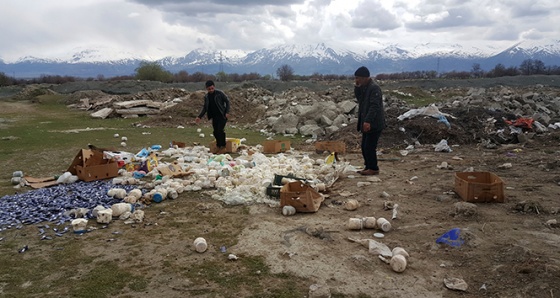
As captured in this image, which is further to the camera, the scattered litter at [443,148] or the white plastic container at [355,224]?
the scattered litter at [443,148]

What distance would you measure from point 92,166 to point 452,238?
5831 millimetres

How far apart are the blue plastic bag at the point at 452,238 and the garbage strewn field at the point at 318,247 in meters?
0.04

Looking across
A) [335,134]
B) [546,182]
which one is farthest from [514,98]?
[546,182]

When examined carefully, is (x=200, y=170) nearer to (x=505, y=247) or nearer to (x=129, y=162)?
(x=129, y=162)

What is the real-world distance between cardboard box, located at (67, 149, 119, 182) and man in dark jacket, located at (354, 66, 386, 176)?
4.49 metres

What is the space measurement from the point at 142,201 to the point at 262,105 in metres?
16.9

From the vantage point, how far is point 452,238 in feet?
13.2

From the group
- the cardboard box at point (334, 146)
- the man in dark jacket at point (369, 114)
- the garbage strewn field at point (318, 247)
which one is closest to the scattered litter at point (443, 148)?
the cardboard box at point (334, 146)

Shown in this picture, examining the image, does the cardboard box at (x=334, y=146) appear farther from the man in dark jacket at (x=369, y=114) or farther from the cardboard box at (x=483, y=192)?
the cardboard box at (x=483, y=192)

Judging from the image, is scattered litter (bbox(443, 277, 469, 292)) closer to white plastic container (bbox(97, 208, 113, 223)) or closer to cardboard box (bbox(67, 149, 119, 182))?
white plastic container (bbox(97, 208, 113, 223))

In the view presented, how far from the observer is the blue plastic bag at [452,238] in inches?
157

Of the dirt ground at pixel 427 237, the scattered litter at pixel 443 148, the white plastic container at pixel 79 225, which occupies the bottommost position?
the scattered litter at pixel 443 148

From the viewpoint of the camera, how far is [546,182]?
19.8 ft

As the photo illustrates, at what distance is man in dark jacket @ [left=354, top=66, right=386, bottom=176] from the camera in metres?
6.87
